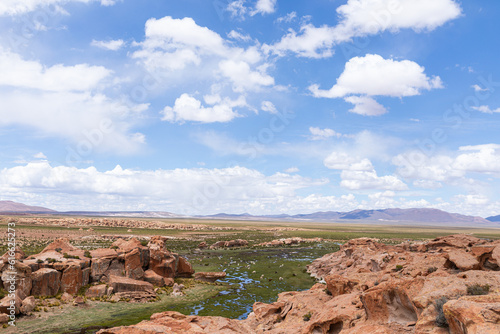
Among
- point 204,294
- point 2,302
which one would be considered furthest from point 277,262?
point 2,302

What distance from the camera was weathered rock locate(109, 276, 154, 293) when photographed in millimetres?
40062

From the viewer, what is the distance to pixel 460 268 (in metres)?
27.3

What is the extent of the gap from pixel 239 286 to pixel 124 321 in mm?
20898

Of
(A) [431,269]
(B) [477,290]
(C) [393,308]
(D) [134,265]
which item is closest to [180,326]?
(C) [393,308]

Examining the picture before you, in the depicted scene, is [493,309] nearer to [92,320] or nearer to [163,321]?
[163,321]

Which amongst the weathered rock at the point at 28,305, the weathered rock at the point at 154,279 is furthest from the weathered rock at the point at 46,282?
the weathered rock at the point at 154,279

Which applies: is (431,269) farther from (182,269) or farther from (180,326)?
(182,269)

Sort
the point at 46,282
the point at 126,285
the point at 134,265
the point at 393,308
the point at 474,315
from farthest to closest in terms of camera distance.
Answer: the point at 134,265
the point at 126,285
the point at 46,282
the point at 393,308
the point at 474,315

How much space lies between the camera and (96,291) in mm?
38625

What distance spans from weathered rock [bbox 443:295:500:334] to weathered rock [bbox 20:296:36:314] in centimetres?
3649

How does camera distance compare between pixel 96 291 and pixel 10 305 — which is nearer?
pixel 10 305

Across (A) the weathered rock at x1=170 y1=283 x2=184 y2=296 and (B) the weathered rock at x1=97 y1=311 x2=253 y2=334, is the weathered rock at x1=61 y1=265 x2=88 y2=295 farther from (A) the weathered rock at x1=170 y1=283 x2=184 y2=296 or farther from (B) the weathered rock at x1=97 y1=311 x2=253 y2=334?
(B) the weathered rock at x1=97 y1=311 x2=253 y2=334

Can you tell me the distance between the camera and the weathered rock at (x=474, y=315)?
37.9 feet

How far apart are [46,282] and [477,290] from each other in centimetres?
4176
